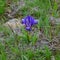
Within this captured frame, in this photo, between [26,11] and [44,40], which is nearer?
[44,40]

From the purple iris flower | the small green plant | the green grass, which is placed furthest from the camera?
the small green plant

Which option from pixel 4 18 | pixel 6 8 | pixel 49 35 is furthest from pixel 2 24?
pixel 49 35

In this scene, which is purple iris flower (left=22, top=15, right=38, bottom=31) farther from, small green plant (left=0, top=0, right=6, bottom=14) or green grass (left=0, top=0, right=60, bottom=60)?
small green plant (left=0, top=0, right=6, bottom=14)

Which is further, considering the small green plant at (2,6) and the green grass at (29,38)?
the small green plant at (2,6)

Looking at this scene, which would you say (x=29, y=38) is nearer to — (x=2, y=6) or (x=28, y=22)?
(x=28, y=22)

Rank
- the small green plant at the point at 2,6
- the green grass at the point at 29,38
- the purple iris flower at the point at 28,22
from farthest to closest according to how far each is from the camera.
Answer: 1. the small green plant at the point at 2,6
2. the purple iris flower at the point at 28,22
3. the green grass at the point at 29,38

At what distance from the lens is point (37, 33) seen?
7.06 ft

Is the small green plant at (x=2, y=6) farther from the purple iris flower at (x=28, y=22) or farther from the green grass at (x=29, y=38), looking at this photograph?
the purple iris flower at (x=28, y=22)

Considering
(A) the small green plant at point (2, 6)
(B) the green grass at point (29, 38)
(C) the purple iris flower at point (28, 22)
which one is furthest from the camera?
(A) the small green plant at point (2, 6)

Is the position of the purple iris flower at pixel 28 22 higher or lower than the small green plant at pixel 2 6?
lower

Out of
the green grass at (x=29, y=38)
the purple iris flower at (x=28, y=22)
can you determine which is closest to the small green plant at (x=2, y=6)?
the green grass at (x=29, y=38)

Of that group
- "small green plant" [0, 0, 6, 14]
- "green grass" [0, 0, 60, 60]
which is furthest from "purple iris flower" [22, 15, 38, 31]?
"small green plant" [0, 0, 6, 14]

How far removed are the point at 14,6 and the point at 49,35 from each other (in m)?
0.59

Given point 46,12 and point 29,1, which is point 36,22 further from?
point 29,1
